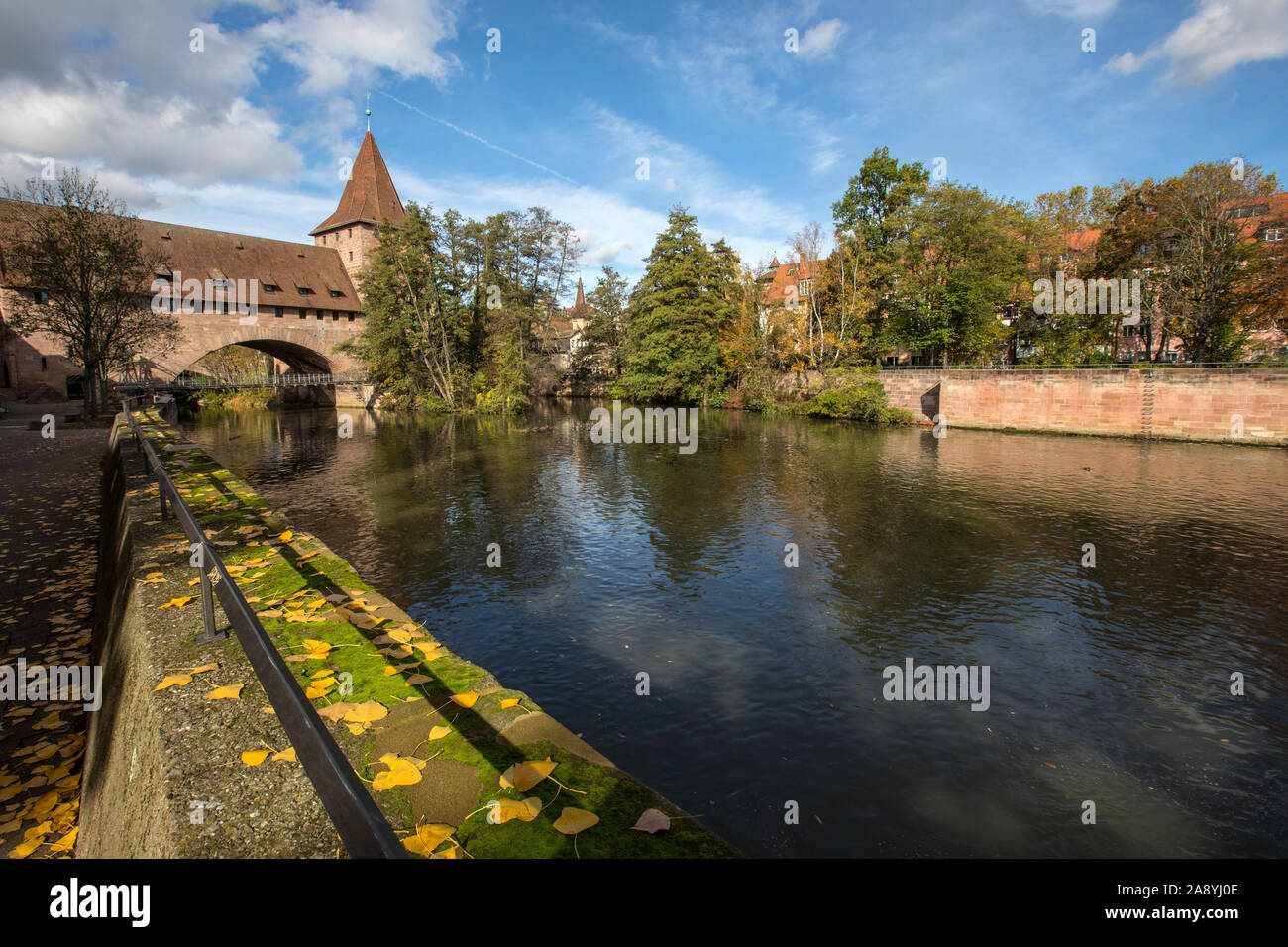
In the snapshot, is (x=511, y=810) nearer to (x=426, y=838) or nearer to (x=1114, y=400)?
(x=426, y=838)

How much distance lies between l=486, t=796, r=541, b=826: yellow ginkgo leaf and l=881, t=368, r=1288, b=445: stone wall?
40.1 metres

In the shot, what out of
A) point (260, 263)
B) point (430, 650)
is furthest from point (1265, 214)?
point (260, 263)

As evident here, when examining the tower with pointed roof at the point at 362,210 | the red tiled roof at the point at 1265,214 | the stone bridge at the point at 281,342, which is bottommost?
the stone bridge at the point at 281,342

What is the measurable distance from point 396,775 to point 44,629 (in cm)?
764

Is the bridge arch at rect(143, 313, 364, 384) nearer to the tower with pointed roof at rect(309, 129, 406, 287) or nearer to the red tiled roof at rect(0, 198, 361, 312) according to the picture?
the red tiled roof at rect(0, 198, 361, 312)

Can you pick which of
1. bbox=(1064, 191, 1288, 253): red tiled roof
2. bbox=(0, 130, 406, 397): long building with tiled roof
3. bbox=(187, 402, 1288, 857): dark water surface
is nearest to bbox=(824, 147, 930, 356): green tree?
bbox=(1064, 191, 1288, 253): red tiled roof

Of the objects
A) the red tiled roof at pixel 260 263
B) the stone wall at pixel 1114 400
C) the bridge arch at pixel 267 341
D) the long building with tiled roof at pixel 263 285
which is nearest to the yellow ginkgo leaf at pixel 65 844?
the stone wall at pixel 1114 400

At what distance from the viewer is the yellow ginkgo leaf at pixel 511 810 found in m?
3.07

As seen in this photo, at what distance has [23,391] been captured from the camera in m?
41.9

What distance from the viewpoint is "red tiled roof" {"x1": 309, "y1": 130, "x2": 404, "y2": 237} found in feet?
211

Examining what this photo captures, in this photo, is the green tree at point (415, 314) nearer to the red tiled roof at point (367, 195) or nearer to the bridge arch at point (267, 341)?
the bridge arch at point (267, 341)

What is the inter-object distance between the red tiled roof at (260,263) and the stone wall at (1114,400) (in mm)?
53650

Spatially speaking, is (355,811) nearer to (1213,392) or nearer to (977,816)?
(977,816)
